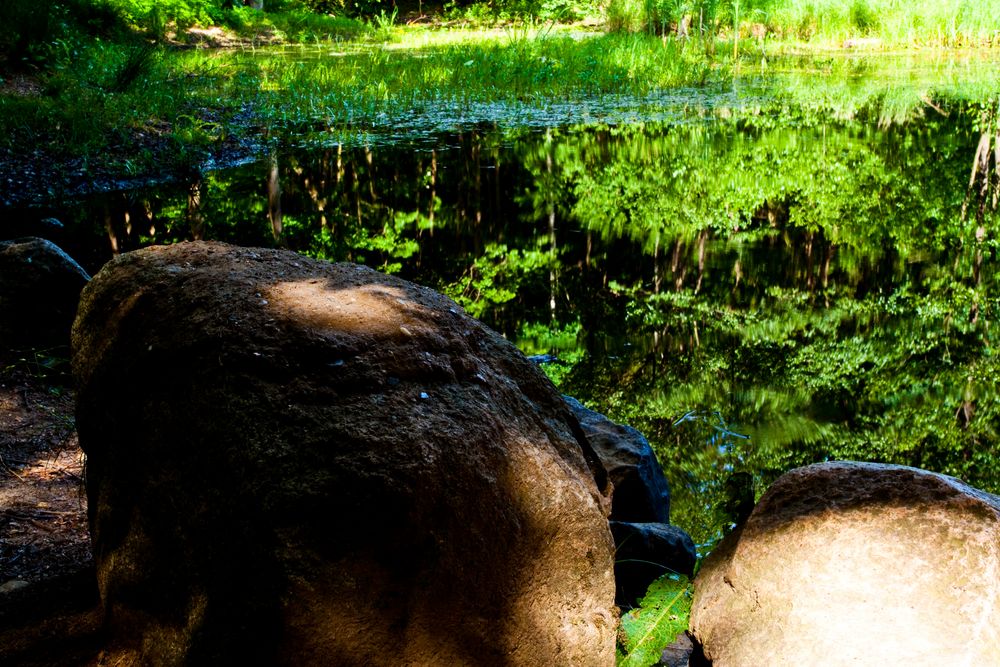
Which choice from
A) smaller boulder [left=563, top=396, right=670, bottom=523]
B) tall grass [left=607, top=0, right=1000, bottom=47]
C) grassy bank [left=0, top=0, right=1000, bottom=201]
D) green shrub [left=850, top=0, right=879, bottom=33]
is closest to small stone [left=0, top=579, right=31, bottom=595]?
smaller boulder [left=563, top=396, right=670, bottom=523]

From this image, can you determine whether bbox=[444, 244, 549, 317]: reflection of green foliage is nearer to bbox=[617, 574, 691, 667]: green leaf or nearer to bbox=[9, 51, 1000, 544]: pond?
bbox=[9, 51, 1000, 544]: pond

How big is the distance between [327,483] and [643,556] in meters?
1.56

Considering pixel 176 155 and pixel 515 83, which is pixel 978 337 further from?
pixel 515 83

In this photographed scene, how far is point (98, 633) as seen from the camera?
2.34 meters

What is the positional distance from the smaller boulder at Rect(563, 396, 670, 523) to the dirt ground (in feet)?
6.04

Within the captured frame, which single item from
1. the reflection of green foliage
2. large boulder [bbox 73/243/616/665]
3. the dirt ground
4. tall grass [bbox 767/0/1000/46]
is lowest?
the reflection of green foliage

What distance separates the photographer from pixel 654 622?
8.97ft

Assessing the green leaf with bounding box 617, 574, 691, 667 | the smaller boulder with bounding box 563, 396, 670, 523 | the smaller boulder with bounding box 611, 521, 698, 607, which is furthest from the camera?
the smaller boulder with bounding box 563, 396, 670, 523

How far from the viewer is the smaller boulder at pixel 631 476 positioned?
3510mm

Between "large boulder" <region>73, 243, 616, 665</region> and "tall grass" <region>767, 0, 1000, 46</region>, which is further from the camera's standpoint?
"tall grass" <region>767, 0, 1000, 46</region>

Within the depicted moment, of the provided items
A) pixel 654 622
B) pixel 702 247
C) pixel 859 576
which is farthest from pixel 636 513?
pixel 702 247

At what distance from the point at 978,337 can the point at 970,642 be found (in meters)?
3.81

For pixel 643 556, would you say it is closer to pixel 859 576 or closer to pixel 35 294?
pixel 859 576

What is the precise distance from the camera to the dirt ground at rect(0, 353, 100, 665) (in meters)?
2.36
